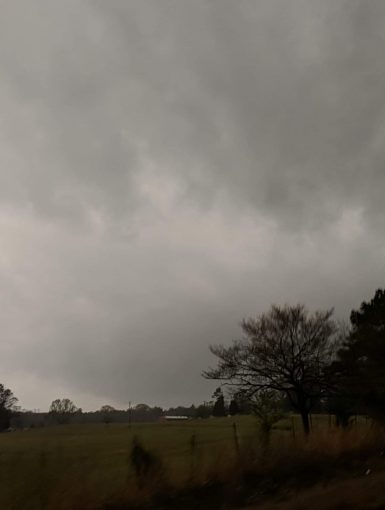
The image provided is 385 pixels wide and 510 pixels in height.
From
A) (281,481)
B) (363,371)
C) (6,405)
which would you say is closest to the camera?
(281,481)

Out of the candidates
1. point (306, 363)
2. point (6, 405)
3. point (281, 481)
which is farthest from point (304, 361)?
point (6, 405)

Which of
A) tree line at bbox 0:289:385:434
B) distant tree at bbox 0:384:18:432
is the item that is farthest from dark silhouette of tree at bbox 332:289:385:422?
distant tree at bbox 0:384:18:432

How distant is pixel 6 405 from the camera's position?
391ft

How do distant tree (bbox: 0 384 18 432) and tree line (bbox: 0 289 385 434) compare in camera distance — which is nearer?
tree line (bbox: 0 289 385 434)

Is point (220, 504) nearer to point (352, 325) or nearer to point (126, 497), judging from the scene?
point (126, 497)

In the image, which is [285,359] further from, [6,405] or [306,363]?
[6,405]

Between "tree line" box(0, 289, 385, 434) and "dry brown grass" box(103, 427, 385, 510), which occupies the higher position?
"tree line" box(0, 289, 385, 434)

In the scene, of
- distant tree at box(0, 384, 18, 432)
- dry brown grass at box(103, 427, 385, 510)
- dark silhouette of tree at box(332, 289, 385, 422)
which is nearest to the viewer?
dry brown grass at box(103, 427, 385, 510)

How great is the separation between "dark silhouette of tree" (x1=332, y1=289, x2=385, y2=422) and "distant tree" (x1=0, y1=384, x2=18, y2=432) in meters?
94.3

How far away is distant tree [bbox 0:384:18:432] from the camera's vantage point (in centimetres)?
10944

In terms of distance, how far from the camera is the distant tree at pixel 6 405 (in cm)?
10944

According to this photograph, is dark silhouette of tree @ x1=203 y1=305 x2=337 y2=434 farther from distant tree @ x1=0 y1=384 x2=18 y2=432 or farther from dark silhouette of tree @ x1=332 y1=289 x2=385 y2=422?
distant tree @ x1=0 y1=384 x2=18 y2=432

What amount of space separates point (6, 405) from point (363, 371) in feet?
356

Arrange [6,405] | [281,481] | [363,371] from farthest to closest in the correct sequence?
[6,405]
[363,371]
[281,481]
